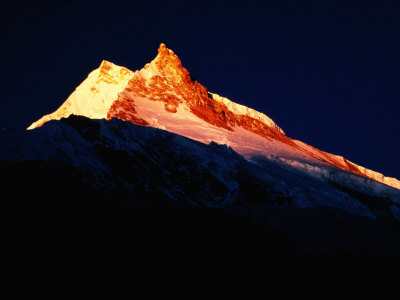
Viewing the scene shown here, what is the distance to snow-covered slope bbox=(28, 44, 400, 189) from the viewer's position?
41.8m

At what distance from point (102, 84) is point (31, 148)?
156 feet

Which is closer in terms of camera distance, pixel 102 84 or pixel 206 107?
pixel 206 107

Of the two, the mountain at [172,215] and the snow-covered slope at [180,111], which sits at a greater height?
the snow-covered slope at [180,111]

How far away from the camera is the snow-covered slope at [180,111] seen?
1644 inches

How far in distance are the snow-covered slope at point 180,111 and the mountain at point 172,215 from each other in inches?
191

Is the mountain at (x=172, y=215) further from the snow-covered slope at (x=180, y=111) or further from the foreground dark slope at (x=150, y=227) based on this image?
the snow-covered slope at (x=180, y=111)

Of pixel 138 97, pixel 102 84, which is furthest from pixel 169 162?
pixel 102 84

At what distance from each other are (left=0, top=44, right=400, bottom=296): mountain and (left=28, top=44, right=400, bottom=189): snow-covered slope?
4.84 metres

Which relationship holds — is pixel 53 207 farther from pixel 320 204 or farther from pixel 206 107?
pixel 206 107

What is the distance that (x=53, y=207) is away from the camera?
1162 centimetres

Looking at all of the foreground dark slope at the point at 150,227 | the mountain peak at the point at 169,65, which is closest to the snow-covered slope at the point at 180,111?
the mountain peak at the point at 169,65

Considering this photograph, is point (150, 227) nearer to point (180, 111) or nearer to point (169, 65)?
point (180, 111)

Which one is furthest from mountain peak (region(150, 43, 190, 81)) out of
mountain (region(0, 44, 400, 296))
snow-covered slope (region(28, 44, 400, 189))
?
mountain (region(0, 44, 400, 296))

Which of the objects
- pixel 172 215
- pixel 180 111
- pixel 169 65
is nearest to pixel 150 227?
pixel 172 215
